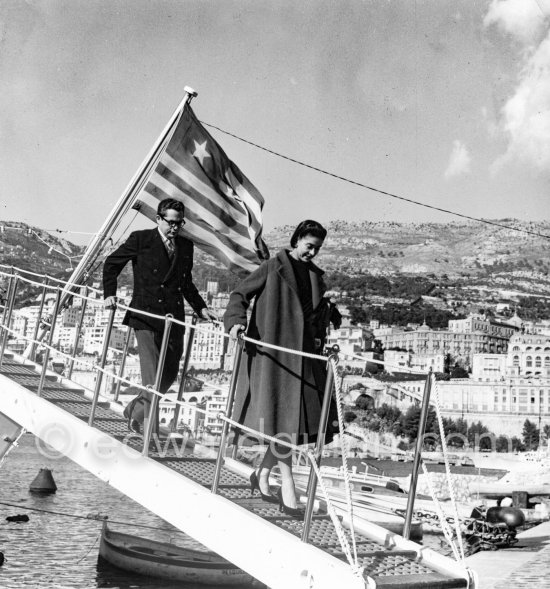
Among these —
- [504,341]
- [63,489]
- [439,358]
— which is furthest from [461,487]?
[504,341]

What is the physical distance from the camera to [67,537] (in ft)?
64.2

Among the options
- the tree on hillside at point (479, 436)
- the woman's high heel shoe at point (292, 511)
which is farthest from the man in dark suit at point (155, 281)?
the tree on hillside at point (479, 436)

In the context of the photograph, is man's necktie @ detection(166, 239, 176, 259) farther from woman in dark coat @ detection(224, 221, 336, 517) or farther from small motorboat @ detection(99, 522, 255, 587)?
small motorboat @ detection(99, 522, 255, 587)

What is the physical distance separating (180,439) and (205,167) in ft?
10.6

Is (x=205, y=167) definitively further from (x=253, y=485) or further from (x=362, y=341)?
(x=362, y=341)

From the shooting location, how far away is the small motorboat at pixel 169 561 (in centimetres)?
973

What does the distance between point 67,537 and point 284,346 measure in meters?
16.9

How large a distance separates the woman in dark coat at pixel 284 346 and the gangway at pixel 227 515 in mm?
414

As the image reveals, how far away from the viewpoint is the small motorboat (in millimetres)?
9727

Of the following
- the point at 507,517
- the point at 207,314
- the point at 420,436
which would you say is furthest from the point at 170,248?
the point at 507,517

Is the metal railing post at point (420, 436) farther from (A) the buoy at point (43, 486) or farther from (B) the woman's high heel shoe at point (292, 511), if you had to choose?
(A) the buoy at point (43, 486)

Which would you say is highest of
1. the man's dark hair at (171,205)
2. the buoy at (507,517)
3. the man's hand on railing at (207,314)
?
the man's dark hair at (171,205)

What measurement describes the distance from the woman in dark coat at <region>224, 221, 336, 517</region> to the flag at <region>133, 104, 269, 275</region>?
344cm

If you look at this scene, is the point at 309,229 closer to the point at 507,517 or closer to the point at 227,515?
the point at 227,515
